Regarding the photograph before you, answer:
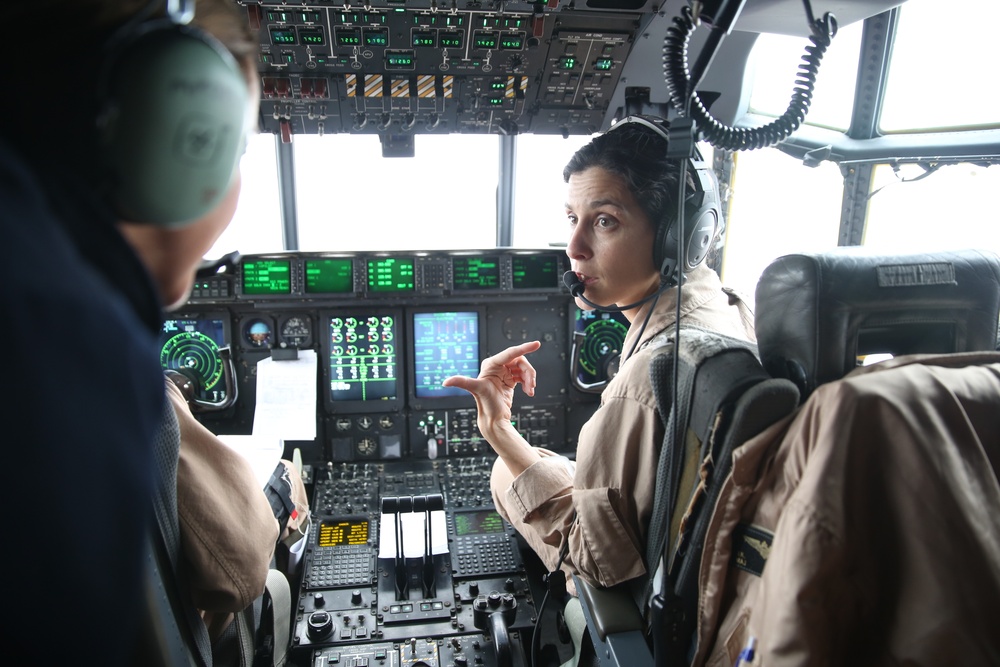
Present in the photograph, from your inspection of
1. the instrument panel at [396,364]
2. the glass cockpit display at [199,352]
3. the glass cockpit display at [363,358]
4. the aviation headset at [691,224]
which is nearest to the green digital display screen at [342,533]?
the instrument panel at [396,364]

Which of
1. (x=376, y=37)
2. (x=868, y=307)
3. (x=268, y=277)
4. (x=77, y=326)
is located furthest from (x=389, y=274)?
(x=77, y=326)

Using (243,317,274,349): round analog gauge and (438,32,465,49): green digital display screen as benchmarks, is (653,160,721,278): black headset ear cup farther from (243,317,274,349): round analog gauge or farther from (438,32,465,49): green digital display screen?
(243,317,274,349): round analog gauge

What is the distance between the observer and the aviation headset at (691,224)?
1257mm

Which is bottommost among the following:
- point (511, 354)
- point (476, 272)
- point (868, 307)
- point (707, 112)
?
point (511, 354)

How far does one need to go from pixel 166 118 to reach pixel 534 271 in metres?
1.95

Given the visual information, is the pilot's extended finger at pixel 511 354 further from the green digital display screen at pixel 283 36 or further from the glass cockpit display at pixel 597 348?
the green digital display screen at pixel 283 36

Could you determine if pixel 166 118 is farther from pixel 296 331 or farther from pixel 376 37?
pixel 296 331

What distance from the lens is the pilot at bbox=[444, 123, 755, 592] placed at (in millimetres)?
1126

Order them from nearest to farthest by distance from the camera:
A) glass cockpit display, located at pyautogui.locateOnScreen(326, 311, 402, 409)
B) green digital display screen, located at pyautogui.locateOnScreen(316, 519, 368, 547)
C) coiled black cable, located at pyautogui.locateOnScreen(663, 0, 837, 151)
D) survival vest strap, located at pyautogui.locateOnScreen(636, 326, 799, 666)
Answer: survival vest strap, located at pyautogui.locateOnScreen(636, 326, 799, 666)
coiled black cable, located at pyautogui.locateOnScreen(663, 0, 837, 151)
green digital display screen, located at pyautogui.locateOnScreen(316, 519, 368, 547)
glass cockpit display, located at pyautogui.locateOnScreen(326, 311, 402, 409)

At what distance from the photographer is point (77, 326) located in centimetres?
35

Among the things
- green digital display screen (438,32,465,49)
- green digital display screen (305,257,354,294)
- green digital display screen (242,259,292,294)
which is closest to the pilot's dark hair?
green digital display screen (438,32,465,49)

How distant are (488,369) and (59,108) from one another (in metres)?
1.21

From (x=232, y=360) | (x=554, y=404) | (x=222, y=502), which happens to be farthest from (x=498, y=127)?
(x=222, y=502)

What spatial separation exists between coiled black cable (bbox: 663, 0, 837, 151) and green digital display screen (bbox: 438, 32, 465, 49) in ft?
2.65
